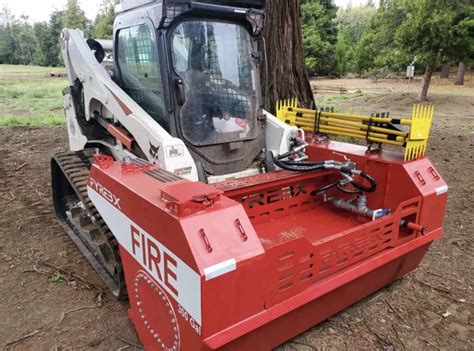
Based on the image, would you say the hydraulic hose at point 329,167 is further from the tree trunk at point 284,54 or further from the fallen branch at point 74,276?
the tree trunk at point 284,54

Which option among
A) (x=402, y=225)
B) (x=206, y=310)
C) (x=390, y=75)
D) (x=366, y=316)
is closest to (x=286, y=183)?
(x=402, y=225)

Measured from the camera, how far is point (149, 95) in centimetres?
321

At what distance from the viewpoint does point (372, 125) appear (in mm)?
3104

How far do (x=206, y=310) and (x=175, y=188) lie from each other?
605 mm

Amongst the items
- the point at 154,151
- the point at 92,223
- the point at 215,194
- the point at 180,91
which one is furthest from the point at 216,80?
the point at 92,223

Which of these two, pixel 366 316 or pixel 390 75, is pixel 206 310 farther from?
pixel 390 75

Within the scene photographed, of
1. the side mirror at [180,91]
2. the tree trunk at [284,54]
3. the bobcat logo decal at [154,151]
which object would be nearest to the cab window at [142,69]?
the side mirror at [180,91]

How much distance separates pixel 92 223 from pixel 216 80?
1.74 metres

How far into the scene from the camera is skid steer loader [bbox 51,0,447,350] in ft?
6.09

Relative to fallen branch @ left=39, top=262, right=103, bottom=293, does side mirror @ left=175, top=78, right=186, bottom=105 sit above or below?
above

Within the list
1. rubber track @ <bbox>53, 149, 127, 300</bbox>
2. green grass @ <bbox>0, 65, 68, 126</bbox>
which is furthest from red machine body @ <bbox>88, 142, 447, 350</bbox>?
green grass @ <bbox>0, 65, 68, 126</bbox>

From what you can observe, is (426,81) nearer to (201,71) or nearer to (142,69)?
(201,71)

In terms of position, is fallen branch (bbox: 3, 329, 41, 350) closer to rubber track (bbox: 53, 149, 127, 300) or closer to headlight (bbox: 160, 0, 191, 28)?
rubber track (bbox: 53, 149, 127, 300)

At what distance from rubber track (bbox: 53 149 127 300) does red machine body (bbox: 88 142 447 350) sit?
0.40 m
